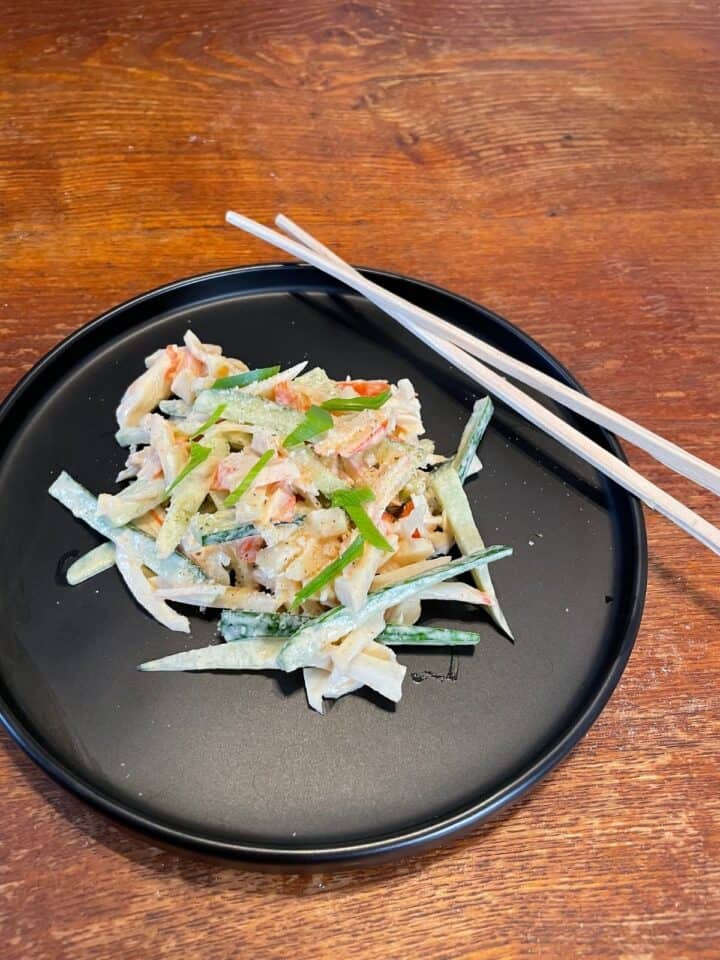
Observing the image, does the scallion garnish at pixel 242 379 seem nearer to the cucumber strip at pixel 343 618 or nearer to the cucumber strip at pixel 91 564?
the cucumber strip at pixel 91 564

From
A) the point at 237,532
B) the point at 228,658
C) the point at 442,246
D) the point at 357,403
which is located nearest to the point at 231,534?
the point at 237,532

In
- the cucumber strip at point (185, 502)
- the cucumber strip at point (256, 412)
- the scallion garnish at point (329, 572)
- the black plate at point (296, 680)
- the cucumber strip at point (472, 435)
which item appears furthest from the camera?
the cucumber strip at point (472, 435)

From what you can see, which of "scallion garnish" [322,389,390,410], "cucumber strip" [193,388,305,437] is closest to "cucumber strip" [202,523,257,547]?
"cucumber strip" [193,388,305,437]

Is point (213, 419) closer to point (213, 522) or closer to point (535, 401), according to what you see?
point (213, 522)

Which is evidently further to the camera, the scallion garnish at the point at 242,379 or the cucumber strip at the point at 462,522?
the scallion garnish at the point at 242,379

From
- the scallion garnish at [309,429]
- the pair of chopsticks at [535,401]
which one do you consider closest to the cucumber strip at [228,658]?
the scallion garnish at [309,429]

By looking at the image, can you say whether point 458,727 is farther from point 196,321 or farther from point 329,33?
point 329,33
